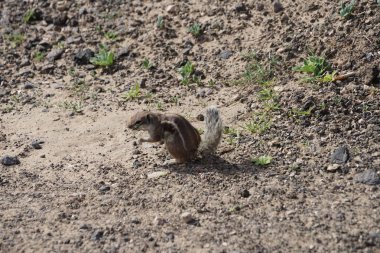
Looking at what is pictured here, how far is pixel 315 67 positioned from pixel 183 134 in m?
2.10

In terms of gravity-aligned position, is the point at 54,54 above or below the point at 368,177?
above

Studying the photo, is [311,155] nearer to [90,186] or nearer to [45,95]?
[90,186]

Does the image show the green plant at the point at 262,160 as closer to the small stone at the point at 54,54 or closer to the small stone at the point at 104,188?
the small stone at the point at 104,188

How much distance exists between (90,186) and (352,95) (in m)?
3.00

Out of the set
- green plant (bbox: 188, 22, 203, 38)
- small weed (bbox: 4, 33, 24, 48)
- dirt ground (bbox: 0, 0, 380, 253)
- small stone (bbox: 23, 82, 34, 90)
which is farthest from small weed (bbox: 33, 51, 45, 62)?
green plant (bbox: 188, 22, 203, 38)

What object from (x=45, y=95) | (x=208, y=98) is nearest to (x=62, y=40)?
(x=45, y=95)

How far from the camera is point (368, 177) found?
6.82 meters

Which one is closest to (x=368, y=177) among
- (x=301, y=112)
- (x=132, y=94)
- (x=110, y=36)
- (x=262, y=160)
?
(x=262, y=160)

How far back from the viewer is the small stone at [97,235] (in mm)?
6391

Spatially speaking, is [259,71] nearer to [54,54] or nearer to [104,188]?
[104,188]

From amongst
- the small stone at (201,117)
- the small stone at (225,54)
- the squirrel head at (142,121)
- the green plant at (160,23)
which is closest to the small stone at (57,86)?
the green plant at (160,23)

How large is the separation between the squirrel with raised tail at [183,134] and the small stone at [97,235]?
1.33 m

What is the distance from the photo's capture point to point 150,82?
9.48m

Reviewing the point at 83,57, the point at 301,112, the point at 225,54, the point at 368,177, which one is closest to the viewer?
the point at 368,177
